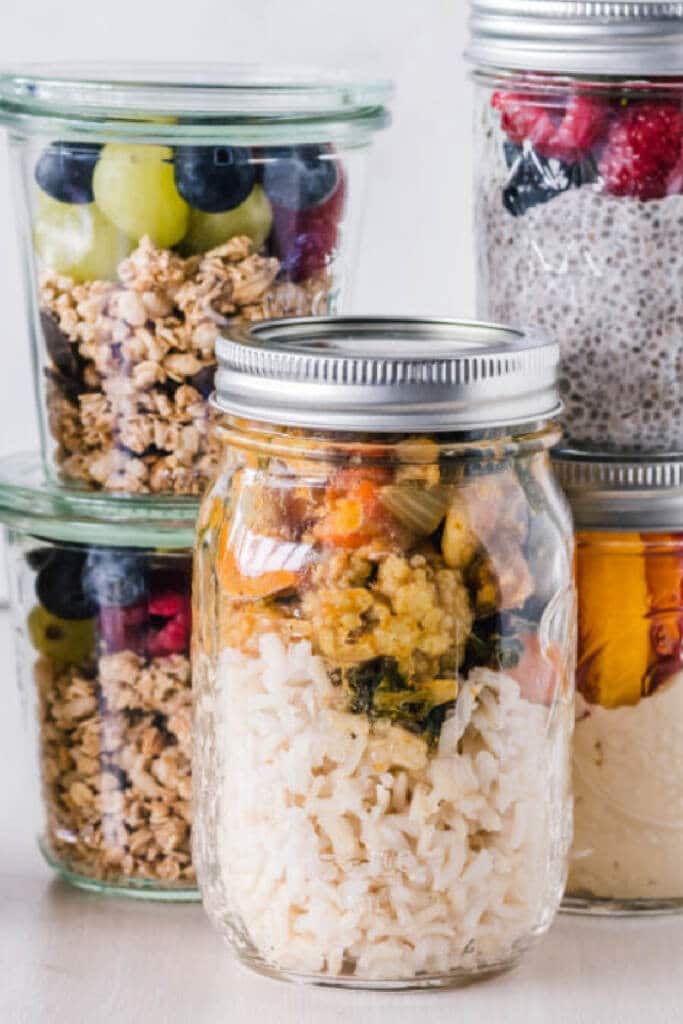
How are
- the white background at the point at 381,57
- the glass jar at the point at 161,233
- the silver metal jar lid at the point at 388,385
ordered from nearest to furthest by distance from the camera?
the silver metal jar lid at the point at 388,385 → the glass jar at the point at 161,233 → the white background at the point at 381,57

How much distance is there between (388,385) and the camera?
0.76m

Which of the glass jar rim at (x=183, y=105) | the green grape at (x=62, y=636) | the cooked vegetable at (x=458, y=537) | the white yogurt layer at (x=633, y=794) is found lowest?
the white yogurt layer at (x=633, y=794)

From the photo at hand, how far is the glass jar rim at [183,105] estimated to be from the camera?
86 centimetres

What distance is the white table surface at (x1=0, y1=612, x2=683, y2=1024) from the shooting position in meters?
0.80

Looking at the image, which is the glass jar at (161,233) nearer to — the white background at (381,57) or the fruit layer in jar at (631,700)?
the fruit layer in jar at (631,700)

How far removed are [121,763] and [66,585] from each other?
0.09 m

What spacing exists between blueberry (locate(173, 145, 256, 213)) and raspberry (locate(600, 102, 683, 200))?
0.56ft

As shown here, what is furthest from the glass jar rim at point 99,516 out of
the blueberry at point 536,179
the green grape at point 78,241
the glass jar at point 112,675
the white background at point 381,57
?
the white background at point 381,57

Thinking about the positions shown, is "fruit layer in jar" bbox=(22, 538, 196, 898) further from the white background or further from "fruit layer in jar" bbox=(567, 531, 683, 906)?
the white background

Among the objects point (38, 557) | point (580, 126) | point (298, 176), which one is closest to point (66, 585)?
point (38, 557)

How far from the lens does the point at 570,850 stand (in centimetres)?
90

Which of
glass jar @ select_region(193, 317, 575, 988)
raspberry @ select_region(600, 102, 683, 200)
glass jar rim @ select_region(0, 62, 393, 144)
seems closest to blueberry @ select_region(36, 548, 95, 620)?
glass jar @ select_region(193, 317, 575, 988)

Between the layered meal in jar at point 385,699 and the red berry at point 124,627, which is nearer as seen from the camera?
the layered meal in jar at point 385,699

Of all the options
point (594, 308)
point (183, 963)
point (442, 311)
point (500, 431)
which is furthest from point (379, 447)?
point (442, 311)
